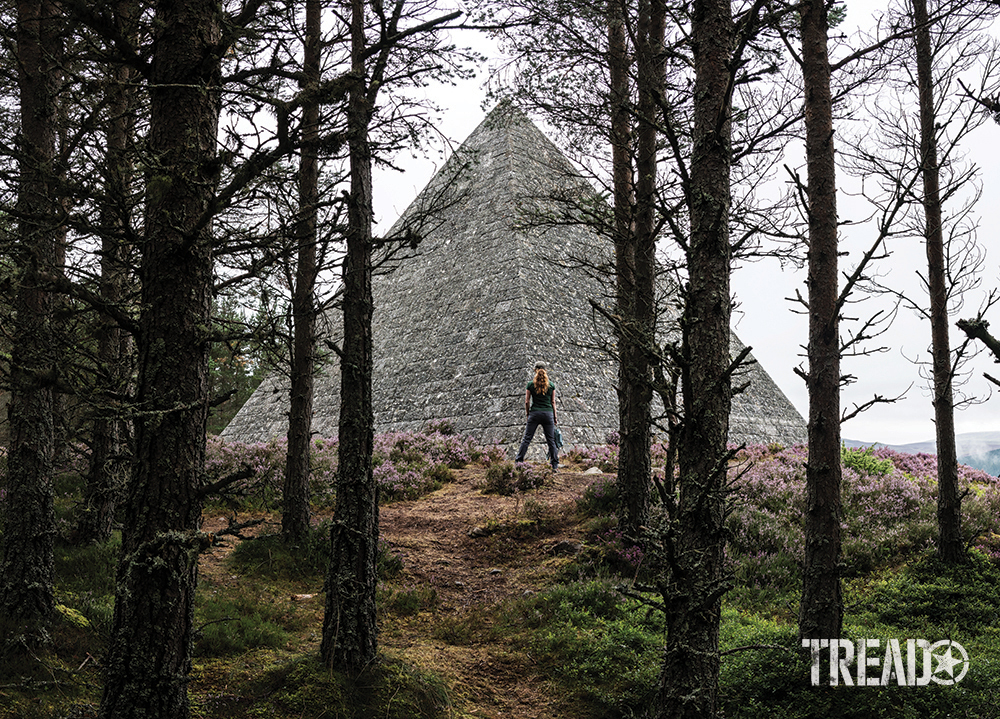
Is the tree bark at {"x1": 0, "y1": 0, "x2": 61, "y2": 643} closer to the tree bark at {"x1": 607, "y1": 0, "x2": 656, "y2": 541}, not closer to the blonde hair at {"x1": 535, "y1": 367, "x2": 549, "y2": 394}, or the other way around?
the tree bark at {"x1": 607, "y1": 0, "x2": 656, "y2": 541}

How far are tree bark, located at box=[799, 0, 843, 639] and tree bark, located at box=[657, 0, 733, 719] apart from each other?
2.63 metres

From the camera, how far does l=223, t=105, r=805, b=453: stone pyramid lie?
66.3 ft

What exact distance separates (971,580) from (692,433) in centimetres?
698

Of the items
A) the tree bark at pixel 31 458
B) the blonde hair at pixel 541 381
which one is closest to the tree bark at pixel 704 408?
the tree bark at pixel 31 458

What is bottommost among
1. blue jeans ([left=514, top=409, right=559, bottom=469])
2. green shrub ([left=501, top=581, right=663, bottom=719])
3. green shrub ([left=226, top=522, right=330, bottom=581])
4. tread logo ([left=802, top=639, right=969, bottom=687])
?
green shrub ([left=501, top=581, right=663, bottom=719])

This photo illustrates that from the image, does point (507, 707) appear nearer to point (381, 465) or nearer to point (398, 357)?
point (381, 465)

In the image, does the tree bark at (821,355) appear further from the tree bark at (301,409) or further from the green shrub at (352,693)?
the tree bark at (301,409)

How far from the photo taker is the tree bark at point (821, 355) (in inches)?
224

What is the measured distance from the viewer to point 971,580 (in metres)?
8.02

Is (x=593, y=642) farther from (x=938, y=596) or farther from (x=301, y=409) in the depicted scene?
(x=301, y=409)

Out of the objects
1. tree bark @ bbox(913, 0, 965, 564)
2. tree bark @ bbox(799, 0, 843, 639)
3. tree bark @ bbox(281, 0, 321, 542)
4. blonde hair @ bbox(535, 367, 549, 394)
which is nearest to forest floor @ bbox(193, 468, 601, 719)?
tree bark @ bbox(281, 0, 321, 542)

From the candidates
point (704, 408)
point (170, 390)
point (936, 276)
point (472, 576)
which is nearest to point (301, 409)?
point (472, 576)

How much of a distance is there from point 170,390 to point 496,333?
61.3ft

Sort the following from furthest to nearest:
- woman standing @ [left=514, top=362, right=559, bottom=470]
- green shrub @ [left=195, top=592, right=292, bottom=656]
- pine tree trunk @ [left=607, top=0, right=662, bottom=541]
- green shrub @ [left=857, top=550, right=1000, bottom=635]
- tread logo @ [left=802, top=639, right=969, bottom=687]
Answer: woman standing @ [left=514, top=362, right=559, bottom=470], pine tree trunk @ [left=607, top=0, right=662, bottom=541], green shrub @ [left=857, top=550, right=1000, bottom=635], green shrub @ [left=195, top=592, right=292, bottom=656], tread logo @ [left=802, top=639, right=969, bottom=687]
